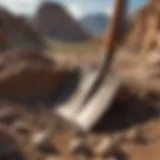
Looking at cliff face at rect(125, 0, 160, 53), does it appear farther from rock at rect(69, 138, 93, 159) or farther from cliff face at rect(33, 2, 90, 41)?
rock at rect(69, 138, 93, 159)

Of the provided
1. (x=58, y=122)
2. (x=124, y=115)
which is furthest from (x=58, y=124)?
(x=124, y=115)

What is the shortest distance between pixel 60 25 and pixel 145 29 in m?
2.40

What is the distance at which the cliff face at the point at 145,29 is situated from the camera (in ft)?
19.8

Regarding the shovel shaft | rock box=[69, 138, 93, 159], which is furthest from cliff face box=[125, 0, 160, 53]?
rock box=[69, 138, 93, 159]

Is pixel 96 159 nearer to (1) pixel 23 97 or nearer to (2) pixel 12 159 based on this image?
(2) pixel 12 159

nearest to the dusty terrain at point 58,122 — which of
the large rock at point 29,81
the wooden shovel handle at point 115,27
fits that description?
the large rock at point 29,81

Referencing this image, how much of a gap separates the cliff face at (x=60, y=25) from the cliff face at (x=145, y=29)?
1081 millimetres

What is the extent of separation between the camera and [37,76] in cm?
341

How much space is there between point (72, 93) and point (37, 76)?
0.33m

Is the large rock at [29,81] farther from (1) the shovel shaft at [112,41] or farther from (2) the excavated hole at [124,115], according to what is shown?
(2) the excavated hole at [124,115]

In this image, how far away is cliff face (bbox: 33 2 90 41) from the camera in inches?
321

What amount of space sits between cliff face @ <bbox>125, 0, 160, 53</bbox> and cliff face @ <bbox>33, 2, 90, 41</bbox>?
1.08 m

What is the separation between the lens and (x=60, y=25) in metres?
8.97

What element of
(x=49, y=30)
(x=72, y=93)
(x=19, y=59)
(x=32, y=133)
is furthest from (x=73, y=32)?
(x=32, y=133)
